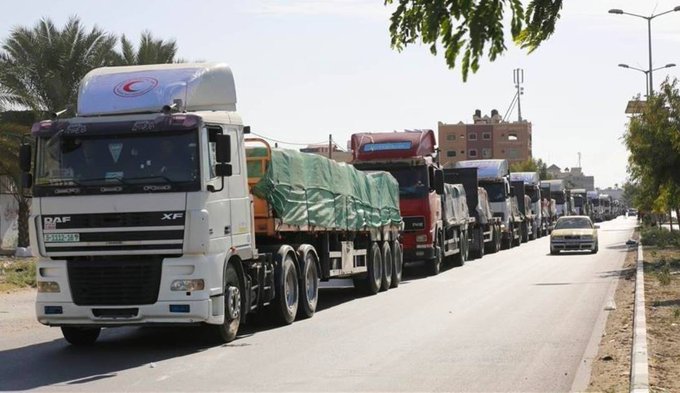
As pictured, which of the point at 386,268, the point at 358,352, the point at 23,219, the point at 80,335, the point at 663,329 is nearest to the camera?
the point at 358,352

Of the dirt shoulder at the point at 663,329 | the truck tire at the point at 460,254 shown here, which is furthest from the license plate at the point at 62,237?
the truck tire at the point at 460,254

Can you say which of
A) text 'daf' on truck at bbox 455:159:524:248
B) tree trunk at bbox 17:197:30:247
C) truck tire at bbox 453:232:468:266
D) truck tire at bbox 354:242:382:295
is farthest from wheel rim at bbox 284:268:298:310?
text 'daf' on truck at bbox 455:159:524:248

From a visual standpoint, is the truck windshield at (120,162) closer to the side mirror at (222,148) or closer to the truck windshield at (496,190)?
the side mirror at (222,148)

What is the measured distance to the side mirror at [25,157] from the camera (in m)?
12.7

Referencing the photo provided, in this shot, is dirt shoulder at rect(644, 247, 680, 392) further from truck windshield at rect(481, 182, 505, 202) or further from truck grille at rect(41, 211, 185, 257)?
truck windshield at rect(481, 182, 505, 202)

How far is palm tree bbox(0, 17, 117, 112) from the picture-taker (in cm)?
3484

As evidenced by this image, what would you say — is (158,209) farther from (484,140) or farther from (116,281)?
(484,140)

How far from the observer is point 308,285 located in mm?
16609

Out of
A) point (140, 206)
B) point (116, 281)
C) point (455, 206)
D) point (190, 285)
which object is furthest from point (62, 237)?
point (455, 206)

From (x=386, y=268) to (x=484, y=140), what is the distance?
142 metres

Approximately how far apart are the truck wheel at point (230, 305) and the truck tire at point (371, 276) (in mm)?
7813

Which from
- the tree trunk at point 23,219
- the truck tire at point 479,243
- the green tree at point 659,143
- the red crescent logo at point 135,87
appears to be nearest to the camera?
the red crescent logo at point 135,87

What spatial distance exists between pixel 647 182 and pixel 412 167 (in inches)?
468

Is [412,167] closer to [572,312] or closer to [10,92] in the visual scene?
[572,312]
